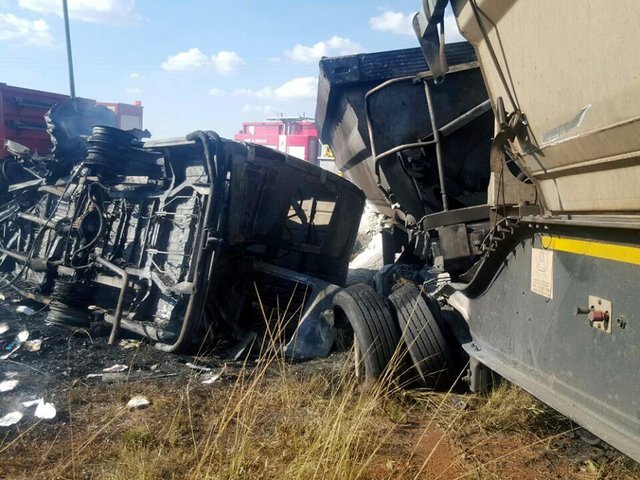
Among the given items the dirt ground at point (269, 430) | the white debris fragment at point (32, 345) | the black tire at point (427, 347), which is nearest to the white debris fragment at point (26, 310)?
the white debris fragment at point (32, 345)

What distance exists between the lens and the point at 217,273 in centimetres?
481

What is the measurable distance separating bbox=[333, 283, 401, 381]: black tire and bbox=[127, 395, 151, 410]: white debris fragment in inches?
54.8

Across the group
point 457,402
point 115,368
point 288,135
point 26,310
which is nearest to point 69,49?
point 288,135

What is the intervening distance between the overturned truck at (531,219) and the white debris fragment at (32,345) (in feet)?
8.07

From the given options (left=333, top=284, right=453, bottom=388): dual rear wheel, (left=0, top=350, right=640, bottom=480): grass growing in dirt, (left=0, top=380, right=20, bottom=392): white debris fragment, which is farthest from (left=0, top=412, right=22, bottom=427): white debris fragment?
(left=333, top=284, right=453, bottom=388): dual rear wheel

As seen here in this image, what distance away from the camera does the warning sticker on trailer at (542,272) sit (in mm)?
2455

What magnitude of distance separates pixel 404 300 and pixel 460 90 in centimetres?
184

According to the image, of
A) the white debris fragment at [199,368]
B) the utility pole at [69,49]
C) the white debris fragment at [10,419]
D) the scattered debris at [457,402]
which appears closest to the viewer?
the white debris fragment at [10,419]

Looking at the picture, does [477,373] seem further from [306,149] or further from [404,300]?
[306,149]

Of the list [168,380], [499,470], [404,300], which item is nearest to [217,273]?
[168,380]

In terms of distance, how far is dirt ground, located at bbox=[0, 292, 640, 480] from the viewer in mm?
2547

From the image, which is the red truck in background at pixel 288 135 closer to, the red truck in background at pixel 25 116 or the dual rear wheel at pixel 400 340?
the red truck in background at pixel 25 116

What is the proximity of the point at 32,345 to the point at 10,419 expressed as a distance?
149 centimetres

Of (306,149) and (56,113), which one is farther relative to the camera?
(306,149)
